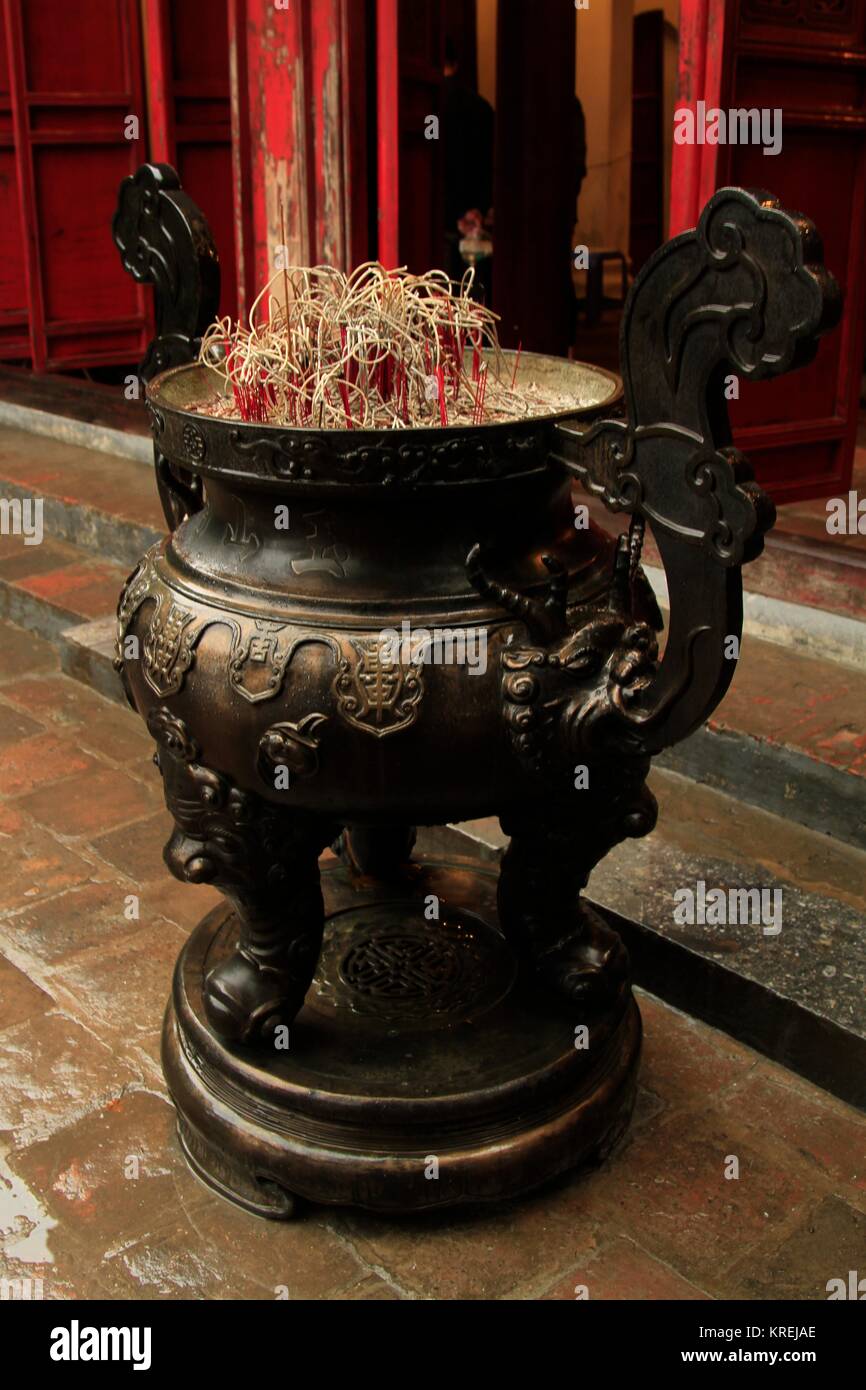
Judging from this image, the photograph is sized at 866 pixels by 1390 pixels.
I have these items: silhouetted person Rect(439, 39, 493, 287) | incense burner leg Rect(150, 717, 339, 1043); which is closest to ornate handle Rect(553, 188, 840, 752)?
incense burner leg Rect(150, 717, 339, 1043)

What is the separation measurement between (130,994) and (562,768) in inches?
46.5

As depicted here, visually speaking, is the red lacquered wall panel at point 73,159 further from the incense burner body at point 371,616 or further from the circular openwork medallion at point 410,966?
the incense burner body at point 371,616

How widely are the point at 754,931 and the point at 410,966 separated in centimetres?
67

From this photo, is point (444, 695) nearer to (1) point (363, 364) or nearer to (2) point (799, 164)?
(1) point (363, 364)

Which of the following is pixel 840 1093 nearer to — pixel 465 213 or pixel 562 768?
pixel 562 768

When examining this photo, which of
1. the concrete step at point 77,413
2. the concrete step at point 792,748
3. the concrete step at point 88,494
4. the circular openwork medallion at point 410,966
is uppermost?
the concrete step at point 77,413

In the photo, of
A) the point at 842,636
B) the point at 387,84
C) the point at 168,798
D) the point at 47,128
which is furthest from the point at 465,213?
the point at 168,798

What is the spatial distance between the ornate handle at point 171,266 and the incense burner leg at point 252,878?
1.87ft

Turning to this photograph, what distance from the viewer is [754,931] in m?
2.46

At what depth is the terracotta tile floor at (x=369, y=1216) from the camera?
1.89 metres

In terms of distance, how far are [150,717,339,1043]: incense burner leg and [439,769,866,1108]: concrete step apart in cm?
78

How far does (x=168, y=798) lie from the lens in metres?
2.01

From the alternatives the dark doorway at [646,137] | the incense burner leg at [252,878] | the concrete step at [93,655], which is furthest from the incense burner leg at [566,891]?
the dark doorway at [646,137]

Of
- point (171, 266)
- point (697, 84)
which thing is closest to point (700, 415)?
point (171, 266)
